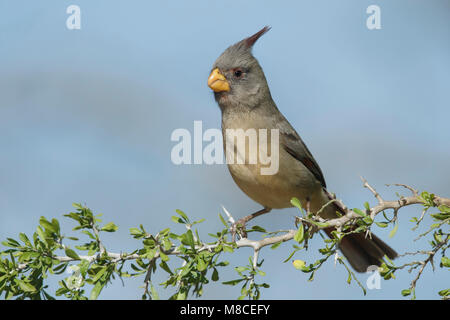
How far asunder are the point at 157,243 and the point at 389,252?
213cm

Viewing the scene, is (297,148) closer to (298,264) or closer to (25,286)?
(298,264)

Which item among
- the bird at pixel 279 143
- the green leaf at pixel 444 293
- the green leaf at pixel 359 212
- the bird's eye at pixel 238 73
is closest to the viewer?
the green leaf at pixel 444 293

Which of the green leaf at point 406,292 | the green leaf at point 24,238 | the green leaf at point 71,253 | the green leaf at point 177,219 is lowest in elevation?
the green leaf at point 406,292

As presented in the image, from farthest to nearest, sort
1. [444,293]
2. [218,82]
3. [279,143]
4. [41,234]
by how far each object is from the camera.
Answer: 1. [218,82]
2. [279,143]
3. [41,234]
4. [444,293]

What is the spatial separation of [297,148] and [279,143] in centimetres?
17

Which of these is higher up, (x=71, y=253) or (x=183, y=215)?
(x=183, y=215)

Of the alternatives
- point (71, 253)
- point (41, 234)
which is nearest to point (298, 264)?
point (71, 253)

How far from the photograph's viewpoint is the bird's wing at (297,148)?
3973mm

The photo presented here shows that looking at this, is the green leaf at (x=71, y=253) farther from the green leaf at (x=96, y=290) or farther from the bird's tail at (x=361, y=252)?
the bird's tail at (x=361, y=252)

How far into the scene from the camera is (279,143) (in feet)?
12.9

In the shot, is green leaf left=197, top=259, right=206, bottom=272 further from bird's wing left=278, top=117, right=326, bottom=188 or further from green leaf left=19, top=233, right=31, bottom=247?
bird's wing left=278, top=117, right=326, bottom=188

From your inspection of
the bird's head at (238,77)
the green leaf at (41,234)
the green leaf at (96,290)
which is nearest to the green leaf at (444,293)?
the green leaf at (96,290)

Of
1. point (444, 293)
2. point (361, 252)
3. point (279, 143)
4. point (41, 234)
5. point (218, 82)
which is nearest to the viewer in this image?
point (444, 293)

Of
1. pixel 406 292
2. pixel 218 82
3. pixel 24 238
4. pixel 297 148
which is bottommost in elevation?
pixel 406 292
